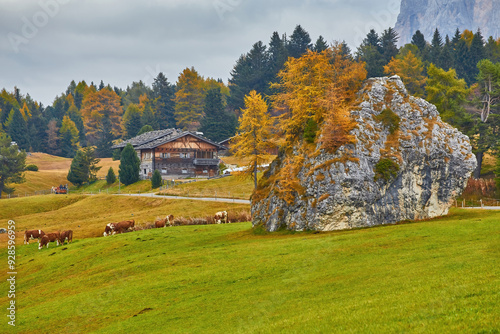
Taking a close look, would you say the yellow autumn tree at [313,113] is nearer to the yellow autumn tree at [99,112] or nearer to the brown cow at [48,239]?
the brown cow at [48,239]

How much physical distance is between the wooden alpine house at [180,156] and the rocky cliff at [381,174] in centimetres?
6647

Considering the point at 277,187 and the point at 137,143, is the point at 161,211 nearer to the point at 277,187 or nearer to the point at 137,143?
the point at 277,187

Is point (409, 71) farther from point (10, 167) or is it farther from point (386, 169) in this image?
point (10, 167)

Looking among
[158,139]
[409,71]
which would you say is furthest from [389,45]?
[158,139]

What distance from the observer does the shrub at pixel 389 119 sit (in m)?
35.5

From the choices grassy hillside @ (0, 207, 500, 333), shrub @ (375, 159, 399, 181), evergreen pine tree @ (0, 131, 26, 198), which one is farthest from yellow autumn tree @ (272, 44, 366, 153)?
evergreen pine tree @ (0, 131, 26, 198)

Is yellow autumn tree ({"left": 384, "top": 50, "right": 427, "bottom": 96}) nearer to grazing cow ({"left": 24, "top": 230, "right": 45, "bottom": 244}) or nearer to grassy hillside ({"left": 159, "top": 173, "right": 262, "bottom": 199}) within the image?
grassy hillside ({"left": 159, "top": 173, "right": 262, "bottom": 199})

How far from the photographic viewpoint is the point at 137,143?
108m

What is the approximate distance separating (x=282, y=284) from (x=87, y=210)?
54343 millimetres

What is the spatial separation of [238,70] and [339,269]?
138 m

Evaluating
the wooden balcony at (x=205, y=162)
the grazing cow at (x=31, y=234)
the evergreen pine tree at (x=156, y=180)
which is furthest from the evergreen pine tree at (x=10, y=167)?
the grazing cow at (x=31, y=234)

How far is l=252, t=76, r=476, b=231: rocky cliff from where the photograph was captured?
1248 inches

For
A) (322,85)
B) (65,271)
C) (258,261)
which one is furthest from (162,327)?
(322,85)

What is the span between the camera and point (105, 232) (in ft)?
147
